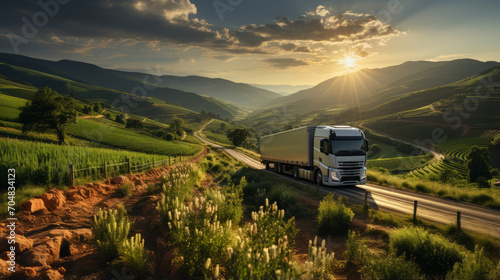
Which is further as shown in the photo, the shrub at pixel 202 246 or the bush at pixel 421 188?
the bush at pixel 421 188

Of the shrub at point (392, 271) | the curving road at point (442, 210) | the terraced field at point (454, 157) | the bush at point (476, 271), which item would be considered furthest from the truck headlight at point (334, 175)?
the terraced field at point (454, 157)

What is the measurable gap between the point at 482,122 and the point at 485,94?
190 feet

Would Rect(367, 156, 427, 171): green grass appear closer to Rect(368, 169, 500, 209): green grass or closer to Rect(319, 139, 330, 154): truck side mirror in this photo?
Rect(368, 169, 500, 209): green grass

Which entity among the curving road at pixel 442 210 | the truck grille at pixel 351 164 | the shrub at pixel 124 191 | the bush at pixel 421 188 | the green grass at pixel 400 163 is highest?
the truck grille at pixel 351 164

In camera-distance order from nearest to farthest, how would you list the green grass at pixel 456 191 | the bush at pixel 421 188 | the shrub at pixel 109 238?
the shrub at pixel 109 238 → the green grass at pixel 456 191 → the bush at pixel 421 188

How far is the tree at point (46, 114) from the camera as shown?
41.2 metres

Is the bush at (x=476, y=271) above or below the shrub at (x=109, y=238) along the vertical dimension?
above

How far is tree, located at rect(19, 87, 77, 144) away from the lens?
41250 millimetres

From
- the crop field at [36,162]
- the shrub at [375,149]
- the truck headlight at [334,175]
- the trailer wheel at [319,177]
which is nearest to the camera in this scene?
the crop field at [36,162]

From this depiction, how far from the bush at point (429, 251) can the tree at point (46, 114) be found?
164 ft

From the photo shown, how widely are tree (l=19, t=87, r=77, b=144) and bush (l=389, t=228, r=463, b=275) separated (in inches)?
1971

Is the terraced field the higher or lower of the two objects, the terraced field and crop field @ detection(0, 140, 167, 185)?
the lower

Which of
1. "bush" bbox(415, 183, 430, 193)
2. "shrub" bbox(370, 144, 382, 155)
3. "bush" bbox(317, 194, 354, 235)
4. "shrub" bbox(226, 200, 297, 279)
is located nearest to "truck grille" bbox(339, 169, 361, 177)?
"bush" bbox(415, 183, 430, 193)

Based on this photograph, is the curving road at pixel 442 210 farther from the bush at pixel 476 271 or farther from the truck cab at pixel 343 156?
the bush at pixel 476 271
